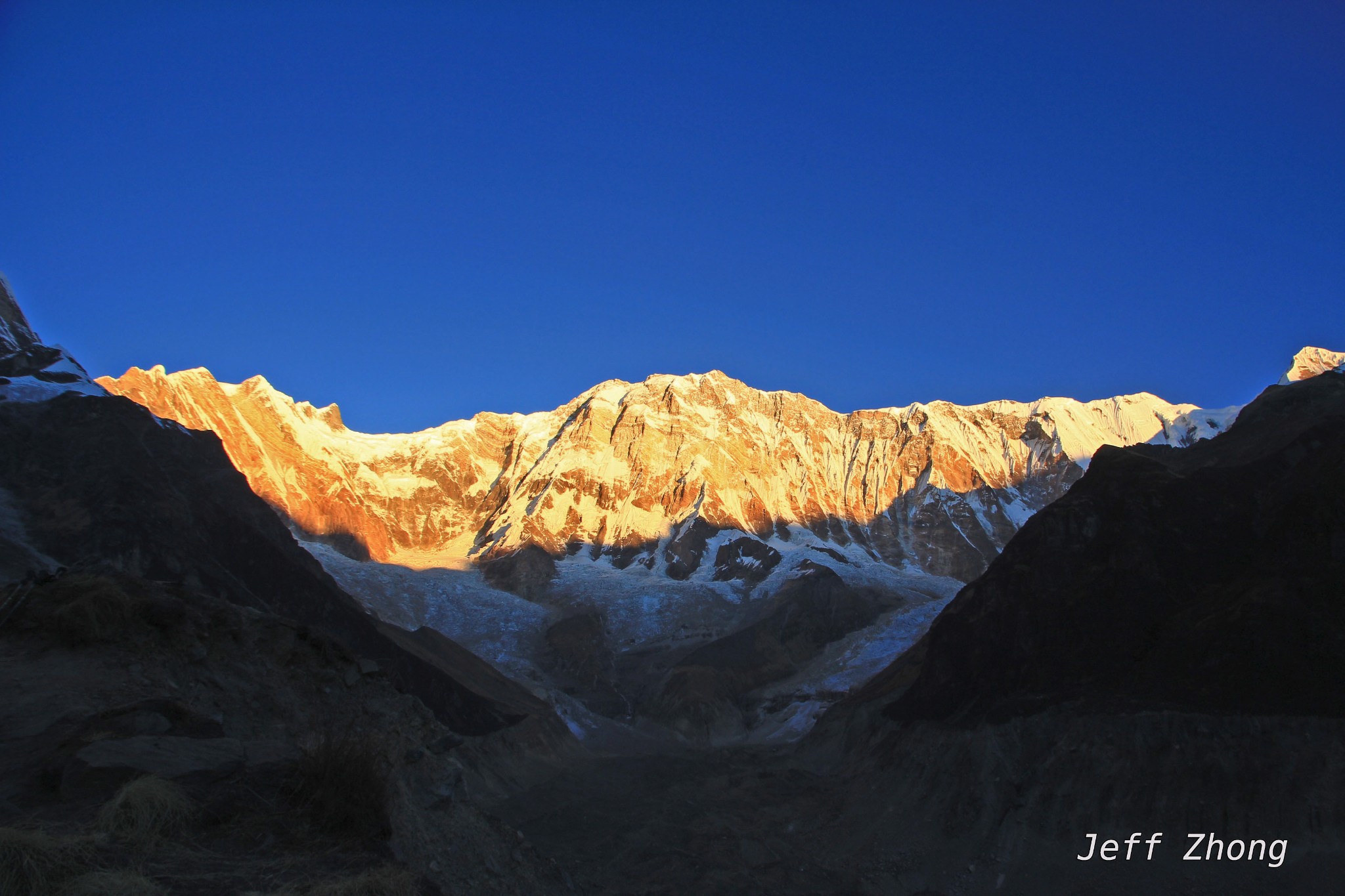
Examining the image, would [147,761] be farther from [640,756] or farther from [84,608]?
[640,756]

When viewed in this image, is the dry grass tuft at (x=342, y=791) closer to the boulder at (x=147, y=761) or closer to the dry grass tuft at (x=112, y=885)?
the boulder at (x=147, y=761)

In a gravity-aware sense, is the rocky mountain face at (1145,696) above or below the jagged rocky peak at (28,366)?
below

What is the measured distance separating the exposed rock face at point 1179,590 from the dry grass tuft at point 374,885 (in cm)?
4028

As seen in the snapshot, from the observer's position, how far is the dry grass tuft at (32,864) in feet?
32.7

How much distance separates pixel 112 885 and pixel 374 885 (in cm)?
311

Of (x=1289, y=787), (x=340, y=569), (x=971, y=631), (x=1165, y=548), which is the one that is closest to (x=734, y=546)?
(x=340, y=569)

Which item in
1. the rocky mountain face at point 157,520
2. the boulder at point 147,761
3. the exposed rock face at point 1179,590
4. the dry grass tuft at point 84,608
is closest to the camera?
the boulder at point 147,761

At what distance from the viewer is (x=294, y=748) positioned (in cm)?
1622

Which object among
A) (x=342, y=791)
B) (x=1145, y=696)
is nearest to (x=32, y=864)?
(x=342, y=791)

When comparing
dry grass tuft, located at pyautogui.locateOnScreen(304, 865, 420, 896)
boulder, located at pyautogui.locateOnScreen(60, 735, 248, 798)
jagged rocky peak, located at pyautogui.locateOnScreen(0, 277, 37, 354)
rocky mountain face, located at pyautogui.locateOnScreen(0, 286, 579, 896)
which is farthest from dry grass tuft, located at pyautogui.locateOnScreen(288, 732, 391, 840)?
jagged rocky peak, located at pyautogui.locateOnScreen(0, 277, 37, 354)

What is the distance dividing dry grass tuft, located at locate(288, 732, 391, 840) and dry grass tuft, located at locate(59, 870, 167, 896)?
3323 mm

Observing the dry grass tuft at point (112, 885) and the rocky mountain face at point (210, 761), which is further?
the rocky mountain face at point (210, 761)

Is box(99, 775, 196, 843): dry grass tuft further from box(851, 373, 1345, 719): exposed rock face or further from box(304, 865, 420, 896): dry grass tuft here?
box(851, 373, 1345, 719): exposed rock face

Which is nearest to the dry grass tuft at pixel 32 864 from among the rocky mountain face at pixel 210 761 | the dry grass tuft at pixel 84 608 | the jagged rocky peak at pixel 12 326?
the rocky mountain face at pixel 210 761
